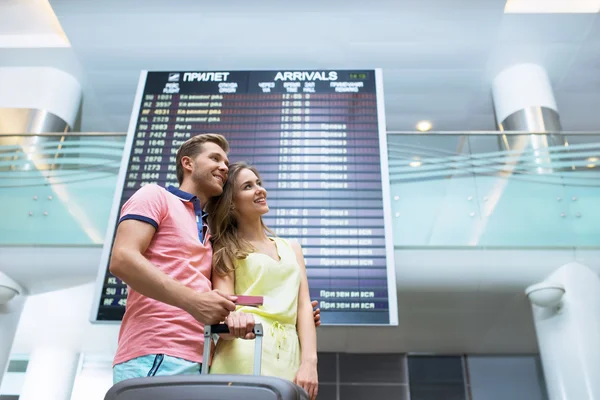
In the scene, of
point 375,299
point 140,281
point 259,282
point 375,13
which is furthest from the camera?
point 375,13

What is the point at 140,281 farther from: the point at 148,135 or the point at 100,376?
the point at 100,376

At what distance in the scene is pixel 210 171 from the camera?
1933 mm

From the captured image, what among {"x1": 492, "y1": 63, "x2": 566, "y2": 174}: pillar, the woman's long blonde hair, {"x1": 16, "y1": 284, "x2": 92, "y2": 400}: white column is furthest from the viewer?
{"x1": 492, "y1": 63, "x2": 566, "y2": 174}: pillar

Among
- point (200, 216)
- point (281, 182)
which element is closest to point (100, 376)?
point (281, 182)

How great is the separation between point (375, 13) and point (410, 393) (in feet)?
13.3

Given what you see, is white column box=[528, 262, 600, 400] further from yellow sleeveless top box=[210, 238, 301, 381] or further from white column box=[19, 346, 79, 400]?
white column box=[19, 346, 79, 400]

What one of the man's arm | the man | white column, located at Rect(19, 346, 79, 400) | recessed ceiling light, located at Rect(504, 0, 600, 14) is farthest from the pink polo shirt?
recessed ceiling light, located at Rect(504, 0, 600, 14)

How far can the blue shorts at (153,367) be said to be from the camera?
56.9 inches

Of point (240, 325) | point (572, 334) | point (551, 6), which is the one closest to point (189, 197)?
point (240, 325)

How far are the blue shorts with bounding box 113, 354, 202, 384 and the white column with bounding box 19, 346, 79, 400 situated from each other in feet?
13.3

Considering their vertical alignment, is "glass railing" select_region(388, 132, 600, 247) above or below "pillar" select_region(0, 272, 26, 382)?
above

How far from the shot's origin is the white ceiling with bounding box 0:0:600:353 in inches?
198

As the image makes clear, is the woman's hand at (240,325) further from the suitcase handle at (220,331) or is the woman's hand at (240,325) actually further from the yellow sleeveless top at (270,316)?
the yellow sleeveless top at (270,316)

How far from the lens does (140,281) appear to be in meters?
1.45
